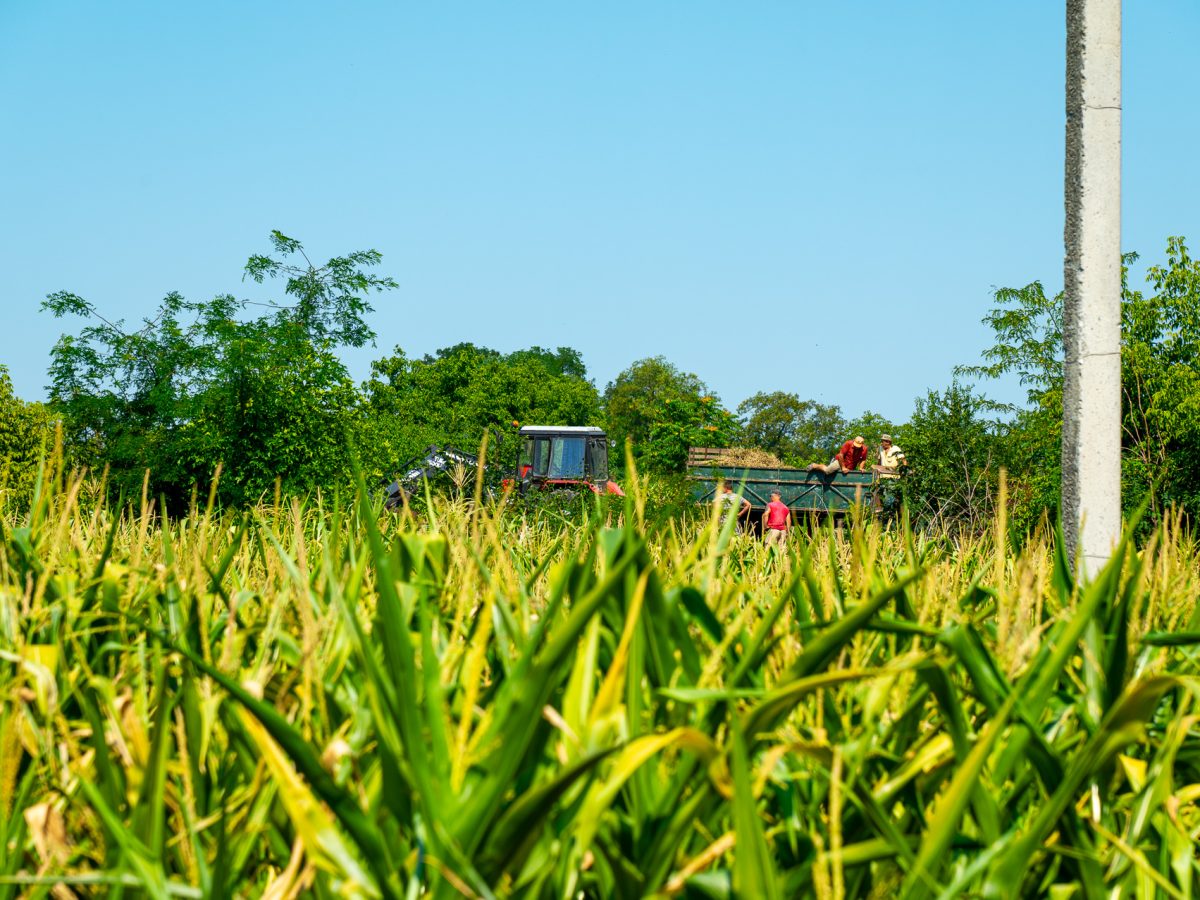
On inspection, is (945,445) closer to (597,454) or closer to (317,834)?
(597,454)

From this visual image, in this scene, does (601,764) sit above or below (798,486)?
below

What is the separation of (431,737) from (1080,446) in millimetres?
3402

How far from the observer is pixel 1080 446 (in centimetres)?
392

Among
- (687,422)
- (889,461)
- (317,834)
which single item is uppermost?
(687,422)

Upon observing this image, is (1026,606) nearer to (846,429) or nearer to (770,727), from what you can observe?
(770,727)

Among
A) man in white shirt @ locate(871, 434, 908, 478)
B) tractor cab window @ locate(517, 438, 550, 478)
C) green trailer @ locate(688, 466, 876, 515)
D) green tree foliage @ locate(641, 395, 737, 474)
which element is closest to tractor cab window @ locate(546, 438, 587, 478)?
tractor cab window @ locate(517, 438, 550, 478)

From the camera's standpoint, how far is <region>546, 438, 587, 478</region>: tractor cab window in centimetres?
2264

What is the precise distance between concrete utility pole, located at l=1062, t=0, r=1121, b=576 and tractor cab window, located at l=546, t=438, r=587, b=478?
18.8m

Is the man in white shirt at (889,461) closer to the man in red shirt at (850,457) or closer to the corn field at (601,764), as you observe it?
the man in red shirt at (850,457)

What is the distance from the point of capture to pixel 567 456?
2275 centimetres

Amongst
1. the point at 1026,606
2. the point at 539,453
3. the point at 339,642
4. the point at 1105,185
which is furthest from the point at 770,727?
the point at 539,453

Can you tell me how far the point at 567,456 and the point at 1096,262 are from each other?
19.0 m

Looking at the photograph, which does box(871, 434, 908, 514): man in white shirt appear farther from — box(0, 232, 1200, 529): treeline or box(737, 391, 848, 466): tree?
box(737, 391, 848, 466): tree

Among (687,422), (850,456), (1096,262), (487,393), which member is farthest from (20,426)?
(487,393)
